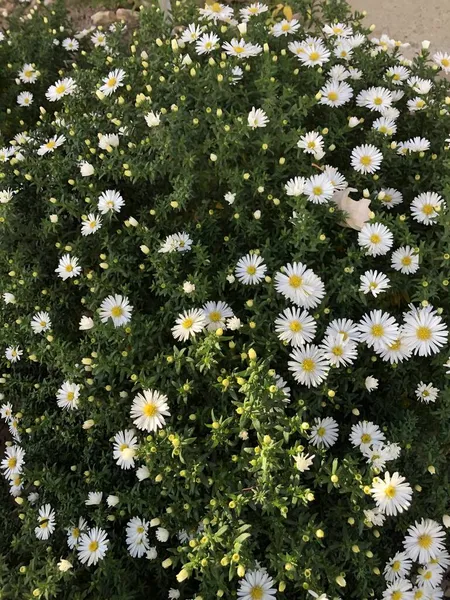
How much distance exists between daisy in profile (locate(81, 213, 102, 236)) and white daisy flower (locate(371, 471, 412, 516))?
1.62 m

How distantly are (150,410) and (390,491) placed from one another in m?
0.94

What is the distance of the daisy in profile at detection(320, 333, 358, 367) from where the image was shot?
7.00 ft

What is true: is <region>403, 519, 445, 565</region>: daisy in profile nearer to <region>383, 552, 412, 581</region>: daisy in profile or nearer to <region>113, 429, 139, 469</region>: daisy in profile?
<region>383, 552, 412, 581</region>: daisy in profile

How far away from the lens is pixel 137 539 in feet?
6.83

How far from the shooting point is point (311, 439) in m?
2.12

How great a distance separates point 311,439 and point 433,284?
0.83 meters

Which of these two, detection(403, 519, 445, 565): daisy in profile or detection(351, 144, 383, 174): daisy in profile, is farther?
detection(351, 144, 383, 174): daisy in profile

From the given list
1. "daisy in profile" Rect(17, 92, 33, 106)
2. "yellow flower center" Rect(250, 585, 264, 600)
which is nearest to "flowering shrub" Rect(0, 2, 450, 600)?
"yellow flower center" Rect(250, 585, 264, 600)

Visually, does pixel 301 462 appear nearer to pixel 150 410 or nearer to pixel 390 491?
pixel 390 491

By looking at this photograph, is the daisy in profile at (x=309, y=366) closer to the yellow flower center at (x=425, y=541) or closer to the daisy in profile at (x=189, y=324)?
the daisy in profile at (x=189, y=324)

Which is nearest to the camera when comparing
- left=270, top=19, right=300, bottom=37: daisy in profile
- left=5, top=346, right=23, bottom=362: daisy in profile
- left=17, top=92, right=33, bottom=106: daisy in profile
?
left=5, top=346, right=23, bottom=362: daisy in profile

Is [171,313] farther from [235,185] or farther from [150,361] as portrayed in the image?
[235,185]

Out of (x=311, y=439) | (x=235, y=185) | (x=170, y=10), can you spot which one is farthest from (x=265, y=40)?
(x=311, y=439)

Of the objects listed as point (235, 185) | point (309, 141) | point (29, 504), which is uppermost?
point (309, 141)
